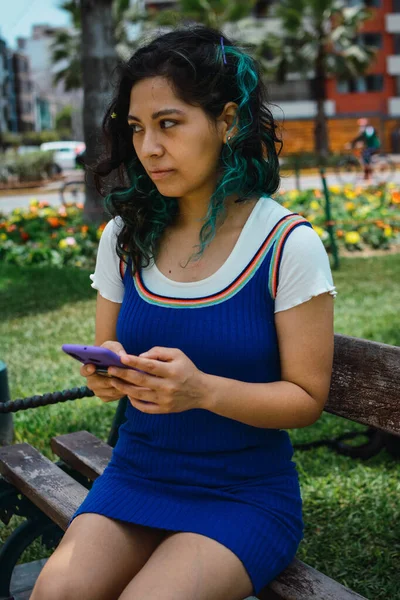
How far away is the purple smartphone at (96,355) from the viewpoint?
1.69 meters

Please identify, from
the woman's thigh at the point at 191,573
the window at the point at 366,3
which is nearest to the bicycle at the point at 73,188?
the woman's thigh at the point at 191,573

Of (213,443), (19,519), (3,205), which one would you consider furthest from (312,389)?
(3,205)

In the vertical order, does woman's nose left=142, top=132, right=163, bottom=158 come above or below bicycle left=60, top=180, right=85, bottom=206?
above

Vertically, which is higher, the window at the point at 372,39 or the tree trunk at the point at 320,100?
the window at the point at 372,39

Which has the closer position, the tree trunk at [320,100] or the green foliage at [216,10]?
the green foliage at [216,10]

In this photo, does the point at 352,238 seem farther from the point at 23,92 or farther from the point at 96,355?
the point at 23,92

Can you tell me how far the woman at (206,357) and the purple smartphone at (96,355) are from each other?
0.03m

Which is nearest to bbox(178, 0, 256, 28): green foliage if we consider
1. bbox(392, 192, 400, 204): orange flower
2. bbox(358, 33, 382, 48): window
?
bbox(358, 33, 382, 48): window

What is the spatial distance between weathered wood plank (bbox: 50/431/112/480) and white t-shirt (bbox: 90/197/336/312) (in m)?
0.81

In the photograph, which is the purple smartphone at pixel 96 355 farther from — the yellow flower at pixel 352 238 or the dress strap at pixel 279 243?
the yellow flower at pixel 352 238

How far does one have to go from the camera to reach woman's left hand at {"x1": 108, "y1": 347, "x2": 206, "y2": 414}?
1666mm

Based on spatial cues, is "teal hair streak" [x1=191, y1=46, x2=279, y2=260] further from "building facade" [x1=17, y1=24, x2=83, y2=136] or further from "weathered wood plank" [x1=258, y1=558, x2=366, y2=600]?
"building facade" [x1=17, y1=24, x2=83, y2=136]

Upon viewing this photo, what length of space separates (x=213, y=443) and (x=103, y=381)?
0.90 ft

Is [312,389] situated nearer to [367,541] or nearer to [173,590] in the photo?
[173,590]
